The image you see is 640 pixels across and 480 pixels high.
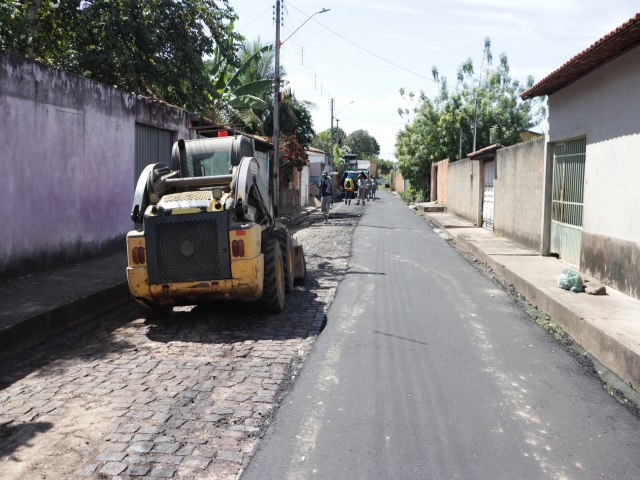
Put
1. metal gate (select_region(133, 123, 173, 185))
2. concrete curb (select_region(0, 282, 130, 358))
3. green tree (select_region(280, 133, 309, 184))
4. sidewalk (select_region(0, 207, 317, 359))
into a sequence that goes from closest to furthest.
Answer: concrete curb (select_region(0, 282, 130, 358)), sidewalk (select_region(0, 207, 317, 359)), metal gate (select_region(133, 123, 173, 185)), green tree (select_region(280, 133, 309, 184))

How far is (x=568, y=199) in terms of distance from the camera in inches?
495

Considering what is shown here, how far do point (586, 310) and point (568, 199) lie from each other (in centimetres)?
555

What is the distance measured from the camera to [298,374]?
5.65m

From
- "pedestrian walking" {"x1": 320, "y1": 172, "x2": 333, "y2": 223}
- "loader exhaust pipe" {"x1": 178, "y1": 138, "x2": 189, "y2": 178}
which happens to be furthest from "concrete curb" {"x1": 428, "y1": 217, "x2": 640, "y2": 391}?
"pedestrian walking" {"x1": 320, "y1": 172, "x2": 333, "y2": 223}

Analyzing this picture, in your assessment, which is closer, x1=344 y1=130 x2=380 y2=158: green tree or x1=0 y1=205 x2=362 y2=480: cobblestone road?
x1=0 y1=205 x2=362 y2=480: cobblestone road

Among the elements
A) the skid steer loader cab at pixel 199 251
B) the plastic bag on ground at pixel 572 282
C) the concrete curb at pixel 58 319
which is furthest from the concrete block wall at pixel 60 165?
the plastic bag on ground at pixel 572 282

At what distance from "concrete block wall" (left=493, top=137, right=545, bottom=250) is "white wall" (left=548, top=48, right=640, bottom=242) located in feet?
9.36

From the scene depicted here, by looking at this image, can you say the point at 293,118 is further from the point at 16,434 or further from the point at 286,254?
the point at 16,434

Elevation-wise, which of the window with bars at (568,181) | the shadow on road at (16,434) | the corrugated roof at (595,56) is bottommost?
the shadow on road at (16,434)

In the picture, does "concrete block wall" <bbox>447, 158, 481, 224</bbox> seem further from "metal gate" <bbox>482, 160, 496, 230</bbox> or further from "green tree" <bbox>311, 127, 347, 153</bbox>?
"green tree" <bbox>311, 127, 347, 153</bbox>

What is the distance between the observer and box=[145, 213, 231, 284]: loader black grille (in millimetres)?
7297

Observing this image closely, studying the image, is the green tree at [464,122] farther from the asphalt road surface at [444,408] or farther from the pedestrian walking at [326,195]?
the asphalt road surface at [444,408]

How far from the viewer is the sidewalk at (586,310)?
5.88 metres

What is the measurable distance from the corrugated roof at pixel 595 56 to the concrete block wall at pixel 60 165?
8.81 metres
